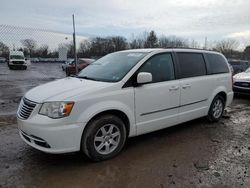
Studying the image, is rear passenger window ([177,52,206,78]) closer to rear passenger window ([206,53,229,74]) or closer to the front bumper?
rear passenger window ([206,53,229,74])

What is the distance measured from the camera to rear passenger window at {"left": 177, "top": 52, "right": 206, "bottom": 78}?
15.7 feet

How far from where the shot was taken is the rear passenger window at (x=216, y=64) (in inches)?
217

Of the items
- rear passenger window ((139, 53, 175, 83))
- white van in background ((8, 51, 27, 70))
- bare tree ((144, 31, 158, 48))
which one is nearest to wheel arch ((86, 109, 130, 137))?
rear passenger window ((139, 53, 175, 83))

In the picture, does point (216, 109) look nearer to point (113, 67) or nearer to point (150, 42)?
point (113, 67)

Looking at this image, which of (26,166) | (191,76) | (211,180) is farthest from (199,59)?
(26,166)

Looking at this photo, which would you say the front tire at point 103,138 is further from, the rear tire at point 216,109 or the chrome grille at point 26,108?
the rear tire at point 216,109

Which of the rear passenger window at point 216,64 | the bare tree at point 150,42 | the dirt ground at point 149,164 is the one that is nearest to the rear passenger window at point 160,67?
the dirt ground at point 149,164

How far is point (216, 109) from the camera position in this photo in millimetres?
5734

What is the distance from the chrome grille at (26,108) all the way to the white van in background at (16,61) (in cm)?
2765

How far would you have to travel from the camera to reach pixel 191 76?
489cm

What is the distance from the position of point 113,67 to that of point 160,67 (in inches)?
34.9

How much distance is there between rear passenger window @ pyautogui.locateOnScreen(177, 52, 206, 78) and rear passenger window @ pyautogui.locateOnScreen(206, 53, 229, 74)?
0.28m

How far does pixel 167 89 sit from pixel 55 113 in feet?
6.84

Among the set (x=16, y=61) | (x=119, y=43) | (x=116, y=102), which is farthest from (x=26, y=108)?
(x=119, y=43)
